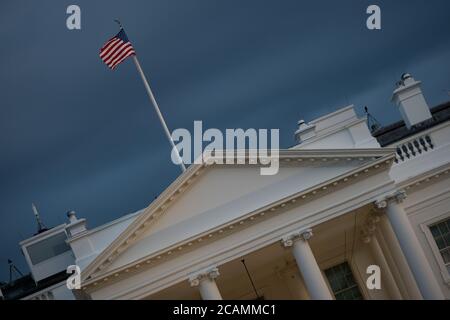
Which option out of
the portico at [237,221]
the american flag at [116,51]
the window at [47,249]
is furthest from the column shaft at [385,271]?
the window at [47,249]

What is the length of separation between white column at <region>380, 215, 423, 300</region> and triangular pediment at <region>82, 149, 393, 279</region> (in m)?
3.30

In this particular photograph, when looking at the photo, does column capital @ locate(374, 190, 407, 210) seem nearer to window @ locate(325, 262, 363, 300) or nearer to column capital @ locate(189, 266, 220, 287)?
column capital @ locate(189, 266, 220, 287)

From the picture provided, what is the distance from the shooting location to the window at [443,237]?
97.9 ft

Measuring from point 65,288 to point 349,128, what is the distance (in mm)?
11926

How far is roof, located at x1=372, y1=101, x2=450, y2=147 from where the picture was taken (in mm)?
30716

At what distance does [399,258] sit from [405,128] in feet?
24.2

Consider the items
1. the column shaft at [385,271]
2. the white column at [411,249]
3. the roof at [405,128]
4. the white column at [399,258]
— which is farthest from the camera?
the column shaft at [385,271]

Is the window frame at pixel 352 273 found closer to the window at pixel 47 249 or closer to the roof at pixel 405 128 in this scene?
the roof at pixel 405 128

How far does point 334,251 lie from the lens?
3272 cm

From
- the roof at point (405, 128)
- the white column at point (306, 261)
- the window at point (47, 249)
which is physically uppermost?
the window at point (47, 249)

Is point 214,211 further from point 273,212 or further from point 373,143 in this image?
point 373,143

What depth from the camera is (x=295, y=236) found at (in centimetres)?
2625

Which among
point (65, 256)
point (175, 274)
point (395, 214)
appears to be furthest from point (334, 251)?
point (65, 256)

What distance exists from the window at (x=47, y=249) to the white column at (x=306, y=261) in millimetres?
10870
